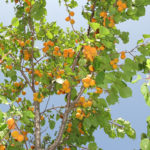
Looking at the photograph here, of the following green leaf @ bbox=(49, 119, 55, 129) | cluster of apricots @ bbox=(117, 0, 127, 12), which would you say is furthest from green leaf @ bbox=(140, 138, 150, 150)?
green leaf @ bbox=(49, 119, 55, 129)

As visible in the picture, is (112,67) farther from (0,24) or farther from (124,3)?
(0,24)

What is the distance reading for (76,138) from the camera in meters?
4.81

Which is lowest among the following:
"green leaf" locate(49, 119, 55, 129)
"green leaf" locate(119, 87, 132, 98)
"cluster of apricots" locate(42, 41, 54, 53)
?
"green leaf" locate(119, 87, 132, 98)

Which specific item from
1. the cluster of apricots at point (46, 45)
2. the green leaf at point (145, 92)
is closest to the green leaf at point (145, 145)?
the green leaf at point (145, 92)

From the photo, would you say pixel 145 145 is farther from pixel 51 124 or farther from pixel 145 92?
pixel 51 124

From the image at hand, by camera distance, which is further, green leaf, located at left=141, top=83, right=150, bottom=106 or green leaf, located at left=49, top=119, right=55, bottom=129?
green leaf, located at left=49, top=119, right=55, bottom=129

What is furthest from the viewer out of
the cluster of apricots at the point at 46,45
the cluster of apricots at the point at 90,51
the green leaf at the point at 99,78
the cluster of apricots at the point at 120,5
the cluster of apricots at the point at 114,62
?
the cluster of apricots at the point at 46,45

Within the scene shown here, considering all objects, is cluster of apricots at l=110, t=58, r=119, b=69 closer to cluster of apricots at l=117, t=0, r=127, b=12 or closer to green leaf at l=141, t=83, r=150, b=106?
cluster of apricots at l=117, t=0, r=127, b=12

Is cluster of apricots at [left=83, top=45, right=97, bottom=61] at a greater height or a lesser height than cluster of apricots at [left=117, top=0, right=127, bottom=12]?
lesser

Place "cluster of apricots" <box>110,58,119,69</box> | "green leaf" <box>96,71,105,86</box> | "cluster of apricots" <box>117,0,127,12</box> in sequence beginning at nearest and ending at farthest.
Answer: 1. "green leaf" <box>96,71,105,86</box>
2. "cluster of apricots" <box>117,0,127,12</box>
3. "cluster of apricots" <box>110,58,119,69</box>

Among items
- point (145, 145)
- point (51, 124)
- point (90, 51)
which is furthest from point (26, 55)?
point (145, 145)

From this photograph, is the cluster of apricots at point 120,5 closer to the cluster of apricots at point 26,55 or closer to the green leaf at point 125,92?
the green leaf at point 125,92

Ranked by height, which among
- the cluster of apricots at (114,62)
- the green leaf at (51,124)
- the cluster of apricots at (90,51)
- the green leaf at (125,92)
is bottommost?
the green leaf at (125,92)

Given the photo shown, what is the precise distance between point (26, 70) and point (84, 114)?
212 centimetres
